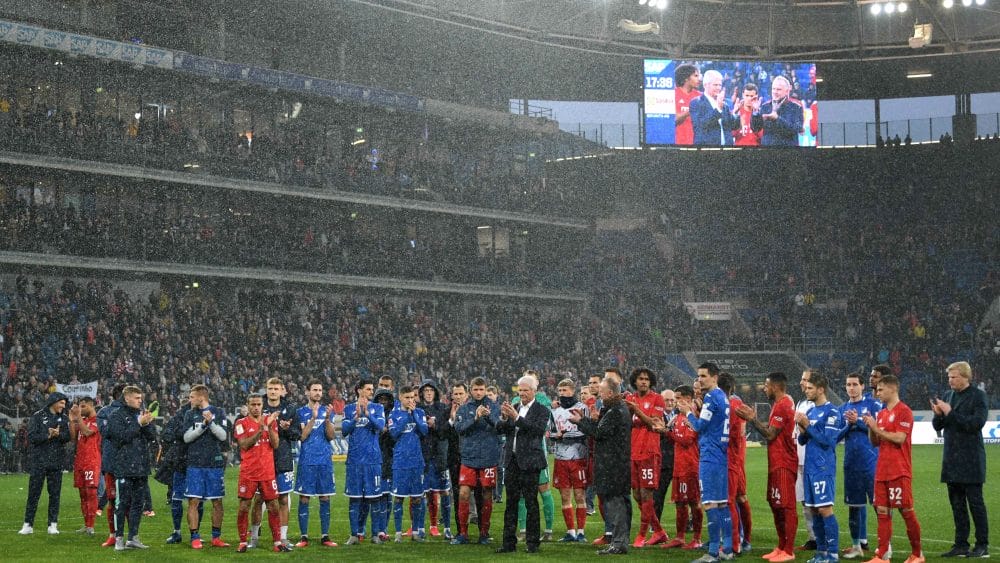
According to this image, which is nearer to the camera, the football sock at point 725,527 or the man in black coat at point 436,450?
the football sock at point 725,527

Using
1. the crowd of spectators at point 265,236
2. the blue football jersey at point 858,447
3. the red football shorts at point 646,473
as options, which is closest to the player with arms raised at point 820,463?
the blue football jersey at point 858,447

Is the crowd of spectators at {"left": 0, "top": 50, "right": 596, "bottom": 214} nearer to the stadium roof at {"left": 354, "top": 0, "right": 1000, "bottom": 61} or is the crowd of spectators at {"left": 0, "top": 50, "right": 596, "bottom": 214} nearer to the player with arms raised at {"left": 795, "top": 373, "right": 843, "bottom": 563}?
the stadium roof at {"left": 354, "top": 0, "right": 1000, "bottom": 61}

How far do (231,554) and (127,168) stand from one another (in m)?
30.6

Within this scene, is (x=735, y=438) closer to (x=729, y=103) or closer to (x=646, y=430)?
(x=646, y=430)

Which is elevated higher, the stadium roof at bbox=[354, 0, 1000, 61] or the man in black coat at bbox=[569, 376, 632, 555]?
the stadium roof at bbox=[354, 0, 1000, 61]

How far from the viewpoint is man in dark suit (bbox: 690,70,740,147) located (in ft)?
161

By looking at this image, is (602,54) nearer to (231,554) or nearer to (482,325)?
(482,325)

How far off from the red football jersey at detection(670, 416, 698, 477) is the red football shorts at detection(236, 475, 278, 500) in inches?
210

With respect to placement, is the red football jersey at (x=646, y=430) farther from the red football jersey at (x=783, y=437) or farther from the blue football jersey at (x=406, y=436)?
the blue football jersey at (x=406, y=436)

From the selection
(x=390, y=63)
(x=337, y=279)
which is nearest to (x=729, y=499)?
Answer: (x=337, y=279)

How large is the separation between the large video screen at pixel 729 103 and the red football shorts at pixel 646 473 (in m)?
34.0

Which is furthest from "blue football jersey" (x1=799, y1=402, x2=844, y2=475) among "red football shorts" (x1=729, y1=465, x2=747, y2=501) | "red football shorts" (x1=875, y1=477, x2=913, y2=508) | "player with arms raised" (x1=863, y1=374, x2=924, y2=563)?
"red football shorts" (x1=729, y1=465, x2=747, y2=501)

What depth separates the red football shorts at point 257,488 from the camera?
15375 mm

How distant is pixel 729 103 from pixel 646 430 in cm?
3532
